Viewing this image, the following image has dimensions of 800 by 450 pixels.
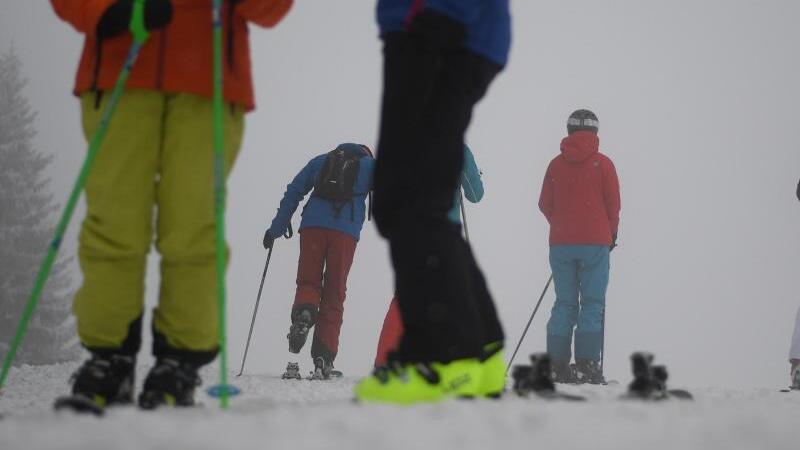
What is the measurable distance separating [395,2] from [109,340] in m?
1.52

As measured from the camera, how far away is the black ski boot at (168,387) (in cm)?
258

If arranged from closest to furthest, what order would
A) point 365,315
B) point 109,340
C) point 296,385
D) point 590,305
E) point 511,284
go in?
point 109,340
point 296,385
point 590,305
point 365,315
point 511,284

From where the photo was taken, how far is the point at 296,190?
26.3 ft

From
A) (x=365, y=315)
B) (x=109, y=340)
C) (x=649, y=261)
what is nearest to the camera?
(x=109, y=340)

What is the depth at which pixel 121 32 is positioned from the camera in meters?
2.87

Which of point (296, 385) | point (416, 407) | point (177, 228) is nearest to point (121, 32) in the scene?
point (177, 228)

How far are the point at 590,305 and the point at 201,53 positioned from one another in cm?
547

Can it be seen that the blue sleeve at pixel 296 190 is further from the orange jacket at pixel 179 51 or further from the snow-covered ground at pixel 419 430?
the snow-covered ground at pixel 419 430

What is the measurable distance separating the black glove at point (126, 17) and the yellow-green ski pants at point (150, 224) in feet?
0.75

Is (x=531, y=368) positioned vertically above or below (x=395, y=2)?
below

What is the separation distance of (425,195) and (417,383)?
0.60m

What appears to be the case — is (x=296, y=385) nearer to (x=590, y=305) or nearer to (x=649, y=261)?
(x=590, y=305)

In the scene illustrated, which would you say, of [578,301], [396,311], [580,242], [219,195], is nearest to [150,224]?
[219,195]

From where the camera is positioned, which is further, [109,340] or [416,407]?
[109,340]
